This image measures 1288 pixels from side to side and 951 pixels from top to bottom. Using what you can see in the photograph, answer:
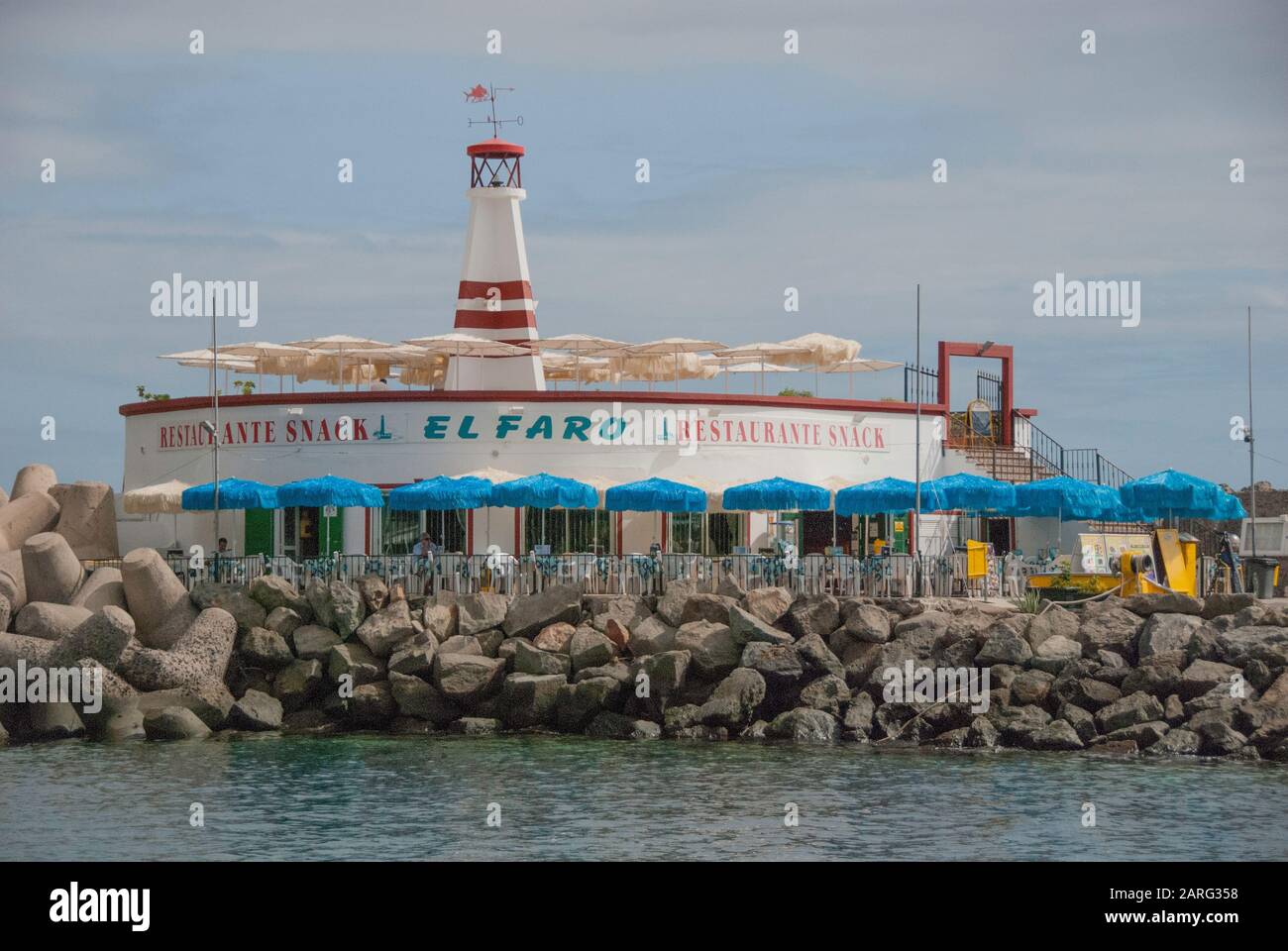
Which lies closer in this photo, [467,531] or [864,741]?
[864,741]

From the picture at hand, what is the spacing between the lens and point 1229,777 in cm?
2733

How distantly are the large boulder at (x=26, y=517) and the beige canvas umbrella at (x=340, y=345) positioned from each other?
6807mm

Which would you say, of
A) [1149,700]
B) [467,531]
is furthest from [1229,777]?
[467,531]

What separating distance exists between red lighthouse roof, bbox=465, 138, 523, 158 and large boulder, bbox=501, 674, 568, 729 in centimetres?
1813

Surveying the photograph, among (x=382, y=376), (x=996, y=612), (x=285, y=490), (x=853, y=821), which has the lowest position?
(x=853, y=821)

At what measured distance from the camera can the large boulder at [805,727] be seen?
101ft

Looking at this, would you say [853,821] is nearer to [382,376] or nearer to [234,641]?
[234,641]

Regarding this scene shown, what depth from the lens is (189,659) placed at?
33000 mm

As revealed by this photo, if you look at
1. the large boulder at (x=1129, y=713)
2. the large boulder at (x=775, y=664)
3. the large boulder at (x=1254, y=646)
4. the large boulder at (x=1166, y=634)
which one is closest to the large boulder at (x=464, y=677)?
the large boulder at (x=775, y=664)

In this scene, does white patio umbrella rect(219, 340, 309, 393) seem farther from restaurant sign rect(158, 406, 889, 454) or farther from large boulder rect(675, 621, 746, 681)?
large boulder rect(675, 621, 746, 681)

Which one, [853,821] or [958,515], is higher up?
[958,515]

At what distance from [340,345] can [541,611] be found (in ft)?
34.9

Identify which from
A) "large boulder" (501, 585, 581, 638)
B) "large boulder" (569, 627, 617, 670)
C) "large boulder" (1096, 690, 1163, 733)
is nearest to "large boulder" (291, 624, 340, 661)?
"large boulder" (501, 585, 581, 638)
